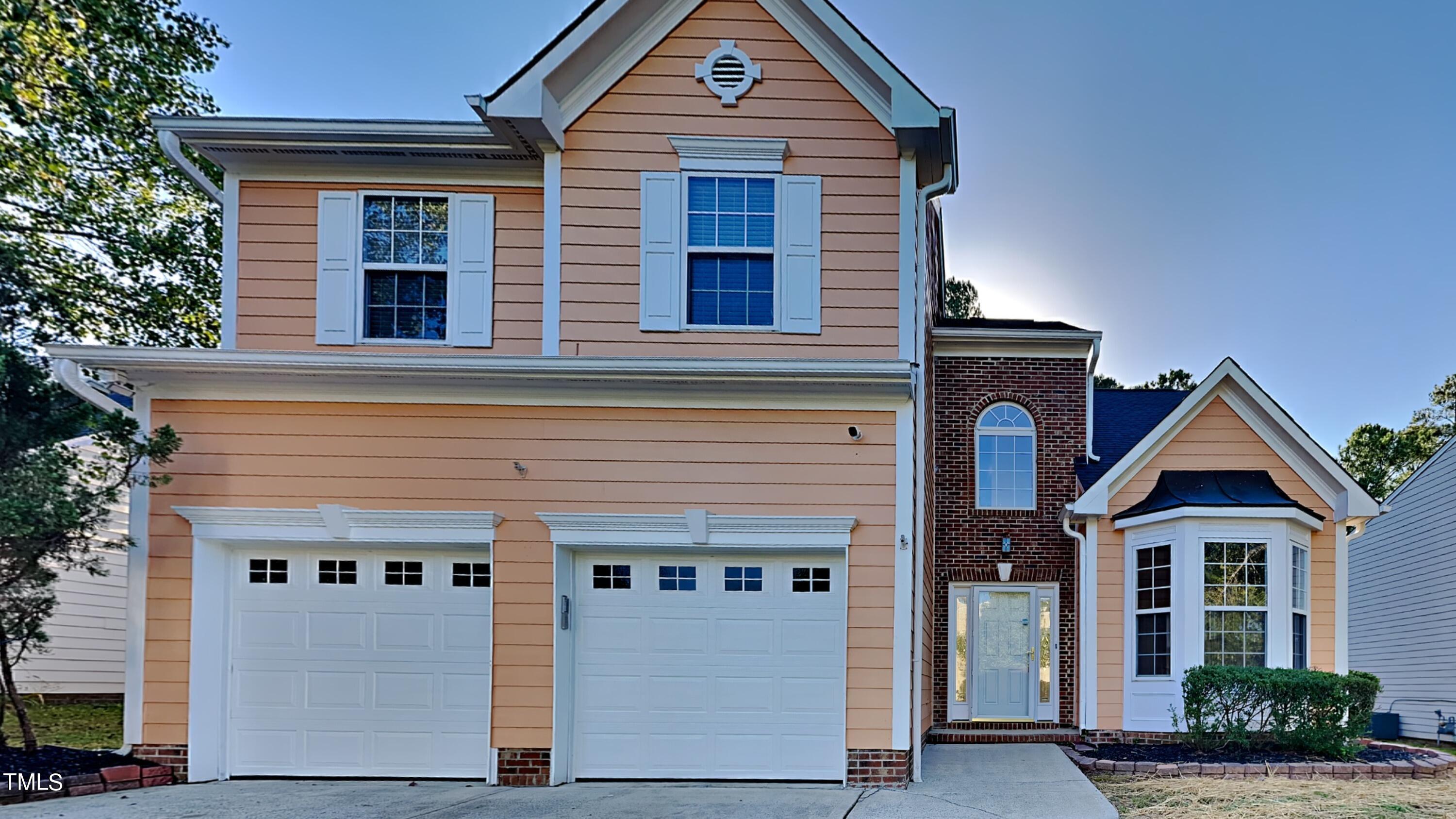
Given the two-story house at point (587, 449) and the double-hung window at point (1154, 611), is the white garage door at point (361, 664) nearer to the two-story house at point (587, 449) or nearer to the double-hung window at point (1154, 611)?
the two-story house at point (587, 449)

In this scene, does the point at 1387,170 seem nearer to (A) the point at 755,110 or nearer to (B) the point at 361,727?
(A) the point at 755,110

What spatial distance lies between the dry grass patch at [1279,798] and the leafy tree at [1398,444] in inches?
1010

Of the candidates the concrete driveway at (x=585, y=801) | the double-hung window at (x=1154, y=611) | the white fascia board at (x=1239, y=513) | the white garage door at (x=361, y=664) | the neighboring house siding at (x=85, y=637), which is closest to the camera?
the concrete driveway at (x=585, y=801)

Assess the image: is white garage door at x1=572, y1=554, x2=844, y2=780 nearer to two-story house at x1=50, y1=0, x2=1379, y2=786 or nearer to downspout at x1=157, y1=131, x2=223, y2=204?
two-story house at x1=50, y1=0, x2=1379, y2=786

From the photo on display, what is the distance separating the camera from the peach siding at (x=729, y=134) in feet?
28.2

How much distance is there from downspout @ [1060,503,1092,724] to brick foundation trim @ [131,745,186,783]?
10111 mm

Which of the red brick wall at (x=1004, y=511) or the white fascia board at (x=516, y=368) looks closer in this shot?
the white fascia board at (x=516, y=368)

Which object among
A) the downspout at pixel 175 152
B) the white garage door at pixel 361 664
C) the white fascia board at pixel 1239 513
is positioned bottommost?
the white garage door at pixel 361 664

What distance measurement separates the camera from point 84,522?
316 inches

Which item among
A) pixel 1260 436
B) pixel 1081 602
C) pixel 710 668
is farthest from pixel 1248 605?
pixel 710 668

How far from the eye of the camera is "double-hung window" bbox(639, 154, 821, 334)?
8648mm

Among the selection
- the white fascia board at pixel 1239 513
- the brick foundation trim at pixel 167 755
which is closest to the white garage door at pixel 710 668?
the brick foundation trim at pixel 167 755

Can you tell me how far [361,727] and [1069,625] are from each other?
9460 millimetres

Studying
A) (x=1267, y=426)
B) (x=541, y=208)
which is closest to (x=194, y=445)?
(x=541, y=208)
